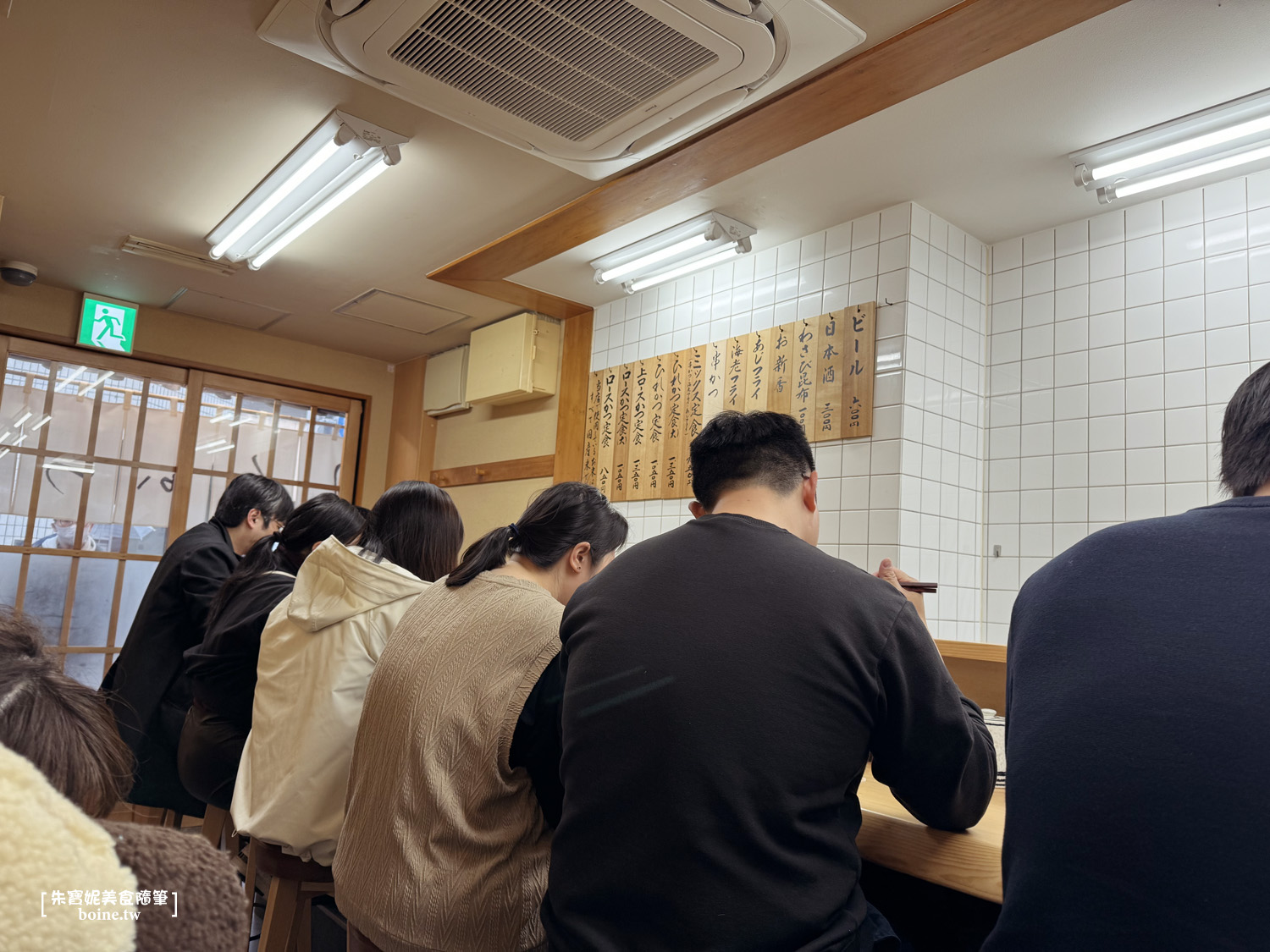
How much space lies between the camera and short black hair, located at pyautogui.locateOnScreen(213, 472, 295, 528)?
302 centimetres

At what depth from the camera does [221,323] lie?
195 inches

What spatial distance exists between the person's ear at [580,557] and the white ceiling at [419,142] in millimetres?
1390

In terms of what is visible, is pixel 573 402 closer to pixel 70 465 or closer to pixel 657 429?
pixel 657 429

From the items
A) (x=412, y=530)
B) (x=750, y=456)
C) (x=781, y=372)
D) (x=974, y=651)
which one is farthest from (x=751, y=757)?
(x=781, y=372)

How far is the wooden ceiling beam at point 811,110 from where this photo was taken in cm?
202

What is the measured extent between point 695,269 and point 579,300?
0.76 meters

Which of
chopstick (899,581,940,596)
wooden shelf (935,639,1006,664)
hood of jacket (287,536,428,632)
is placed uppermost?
chopstick (899,581,940,596)

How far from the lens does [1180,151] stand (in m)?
2.48

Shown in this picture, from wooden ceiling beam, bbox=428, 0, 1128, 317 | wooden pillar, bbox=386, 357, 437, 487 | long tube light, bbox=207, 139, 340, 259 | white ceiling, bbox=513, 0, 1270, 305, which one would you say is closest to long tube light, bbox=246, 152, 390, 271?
long tube light, bbox=207, 139, 340, 259

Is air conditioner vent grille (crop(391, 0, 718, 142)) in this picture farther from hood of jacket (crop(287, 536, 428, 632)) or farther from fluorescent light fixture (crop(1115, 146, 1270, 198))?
fluorescent light fixture (crop(1115, 146, 1270, 198))

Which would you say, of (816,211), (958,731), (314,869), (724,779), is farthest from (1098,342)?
(314,869)

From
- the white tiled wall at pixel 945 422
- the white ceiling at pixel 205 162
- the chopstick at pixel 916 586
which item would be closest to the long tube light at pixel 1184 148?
the white tiled wall at pixel 945 422

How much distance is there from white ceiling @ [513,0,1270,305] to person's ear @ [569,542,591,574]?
1592 millimetres

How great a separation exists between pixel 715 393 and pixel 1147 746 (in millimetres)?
2782
